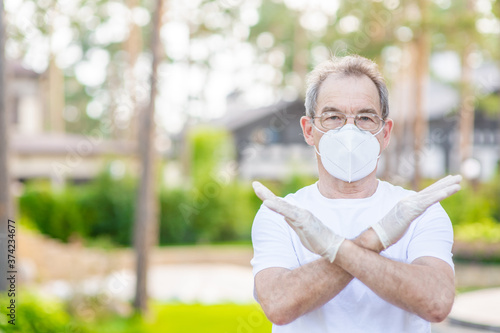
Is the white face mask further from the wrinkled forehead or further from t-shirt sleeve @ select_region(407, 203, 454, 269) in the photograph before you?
t-shirt sleeve @ select_region(407, 203, 454, 269)

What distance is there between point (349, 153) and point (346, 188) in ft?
0.49

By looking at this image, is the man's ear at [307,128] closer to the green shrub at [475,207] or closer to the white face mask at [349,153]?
the white face mask at [349,153]

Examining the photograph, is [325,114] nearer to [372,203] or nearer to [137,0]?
[372,203]

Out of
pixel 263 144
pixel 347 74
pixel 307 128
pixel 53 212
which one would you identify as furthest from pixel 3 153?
pixel 263 144

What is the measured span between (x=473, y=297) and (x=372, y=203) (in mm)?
8687

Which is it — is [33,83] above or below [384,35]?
below

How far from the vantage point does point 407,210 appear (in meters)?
1.81

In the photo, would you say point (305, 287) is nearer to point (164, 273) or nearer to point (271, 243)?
point (271, 243)

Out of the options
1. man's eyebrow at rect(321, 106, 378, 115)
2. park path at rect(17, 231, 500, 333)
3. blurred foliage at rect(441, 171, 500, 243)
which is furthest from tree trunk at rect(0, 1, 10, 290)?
blurred foliage at rect(441, 171, 500, 243)

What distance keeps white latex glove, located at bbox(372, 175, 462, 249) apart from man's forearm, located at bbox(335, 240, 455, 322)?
6cm

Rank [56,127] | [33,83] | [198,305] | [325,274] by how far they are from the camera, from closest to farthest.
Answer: [325,274] < [198,305] < [33,83] < [56,127]

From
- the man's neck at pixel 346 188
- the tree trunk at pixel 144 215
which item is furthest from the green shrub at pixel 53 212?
the man's neck at pixel 346 188

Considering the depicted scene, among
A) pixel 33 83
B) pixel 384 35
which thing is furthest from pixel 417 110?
pixel 33 83

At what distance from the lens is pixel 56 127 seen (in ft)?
128
